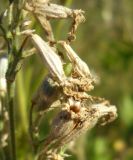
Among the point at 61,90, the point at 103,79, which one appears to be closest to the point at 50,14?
the point at 61,90

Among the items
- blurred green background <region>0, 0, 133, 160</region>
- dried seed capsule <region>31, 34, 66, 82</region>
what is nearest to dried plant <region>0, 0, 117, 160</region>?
dried seed capsule <region>31, 34, 66, 82</region>

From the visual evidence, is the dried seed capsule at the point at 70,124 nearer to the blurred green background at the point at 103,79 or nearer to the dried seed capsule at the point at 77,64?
the dried seed capsule at the point at 77,64

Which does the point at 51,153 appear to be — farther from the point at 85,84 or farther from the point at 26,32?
the point at 26,32

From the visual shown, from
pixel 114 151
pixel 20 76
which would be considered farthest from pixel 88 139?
pixel 20 76

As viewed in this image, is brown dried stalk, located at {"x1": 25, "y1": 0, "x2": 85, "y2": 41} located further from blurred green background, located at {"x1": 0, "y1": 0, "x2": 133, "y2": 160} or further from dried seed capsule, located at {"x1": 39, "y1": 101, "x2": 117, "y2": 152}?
blurred green background, located at {"x1": 0, "y1": 0, "x2": 133, "y2": 160}

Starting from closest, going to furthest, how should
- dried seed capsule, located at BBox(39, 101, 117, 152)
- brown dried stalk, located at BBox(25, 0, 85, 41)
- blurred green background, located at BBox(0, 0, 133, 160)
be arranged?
brown dried stalk, located at BBox(25, 0, 85, 41), dried seed capsule, located at BBox(39, 101, 117, 152), blurred green background, located at BBox(0, 0, 133, 160)
